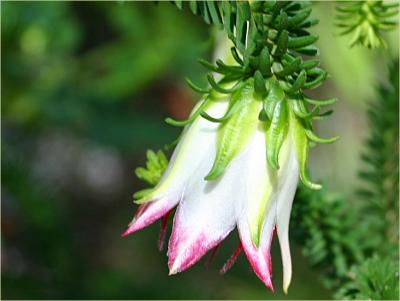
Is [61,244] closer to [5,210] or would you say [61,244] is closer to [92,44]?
[5,210]

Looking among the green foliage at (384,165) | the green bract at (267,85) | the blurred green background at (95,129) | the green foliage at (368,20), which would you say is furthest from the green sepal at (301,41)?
the blurred green background at (95,129)

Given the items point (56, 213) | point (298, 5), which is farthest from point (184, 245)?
point (56, 213)

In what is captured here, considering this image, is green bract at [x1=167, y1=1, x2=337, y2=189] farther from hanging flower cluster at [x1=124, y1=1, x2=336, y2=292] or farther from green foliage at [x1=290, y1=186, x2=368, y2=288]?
green foliage at [x1=290, y1=186, x2=368, y2=288]

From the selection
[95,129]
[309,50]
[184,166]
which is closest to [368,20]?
[309,50]

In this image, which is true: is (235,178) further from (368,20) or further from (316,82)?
(368,20)

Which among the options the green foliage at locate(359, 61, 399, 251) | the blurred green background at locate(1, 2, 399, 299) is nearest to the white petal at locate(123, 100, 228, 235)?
the green foliage at locate(359, 61, 399, 251)

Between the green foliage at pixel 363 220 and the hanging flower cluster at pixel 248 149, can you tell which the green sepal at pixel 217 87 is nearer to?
the hanging flower cluster at pixel 248 149
